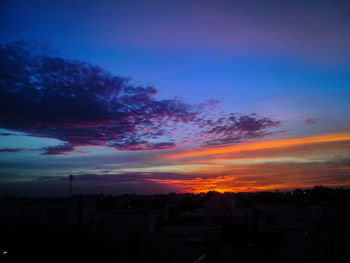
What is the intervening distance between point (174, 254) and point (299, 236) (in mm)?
8536

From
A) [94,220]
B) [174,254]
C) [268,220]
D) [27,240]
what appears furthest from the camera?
[94,220]

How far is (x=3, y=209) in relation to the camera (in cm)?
2823

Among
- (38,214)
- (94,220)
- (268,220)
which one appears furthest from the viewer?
(94,220)

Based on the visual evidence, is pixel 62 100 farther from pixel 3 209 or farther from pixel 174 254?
pixel 3 209

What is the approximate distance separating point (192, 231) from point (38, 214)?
19.6 meters

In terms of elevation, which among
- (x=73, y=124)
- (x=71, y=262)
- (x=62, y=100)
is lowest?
(x=71, y=262)

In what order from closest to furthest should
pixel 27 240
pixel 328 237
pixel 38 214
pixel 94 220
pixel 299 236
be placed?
pixel 328 237 → pixel 299 236 → pixel 27 240 → pixel 38 214 → pixel 94 220

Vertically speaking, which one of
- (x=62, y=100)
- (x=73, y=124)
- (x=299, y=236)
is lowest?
(x=299, y=236)

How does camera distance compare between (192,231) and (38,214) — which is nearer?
(192,231)

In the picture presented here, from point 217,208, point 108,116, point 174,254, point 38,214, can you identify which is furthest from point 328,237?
point 38,214

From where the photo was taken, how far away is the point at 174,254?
1496 centimetres

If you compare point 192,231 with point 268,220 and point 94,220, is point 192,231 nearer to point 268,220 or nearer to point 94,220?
point 268,220

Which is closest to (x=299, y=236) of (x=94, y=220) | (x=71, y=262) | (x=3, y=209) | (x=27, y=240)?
(x=71, y=262)

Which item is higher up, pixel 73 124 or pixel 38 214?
pixel 73 124
